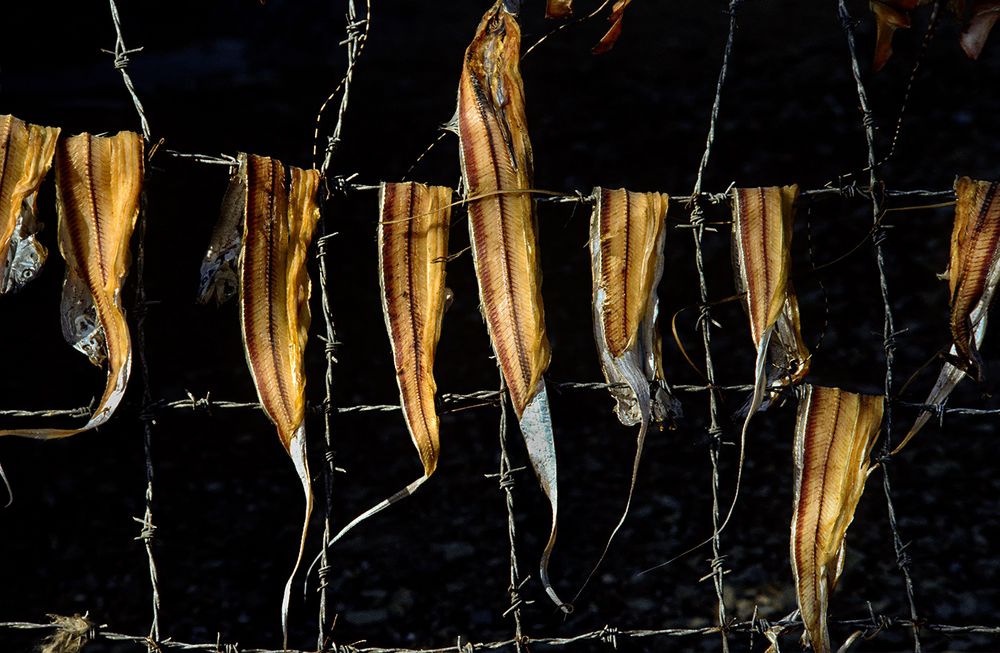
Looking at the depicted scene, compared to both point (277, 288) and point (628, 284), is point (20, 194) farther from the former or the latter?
point (628, 284)

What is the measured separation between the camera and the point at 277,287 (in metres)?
1.48

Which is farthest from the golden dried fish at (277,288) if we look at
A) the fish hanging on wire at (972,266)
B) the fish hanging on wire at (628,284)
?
the fish hanging on wire at (972,266)

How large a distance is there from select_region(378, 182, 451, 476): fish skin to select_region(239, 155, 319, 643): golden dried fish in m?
0.12

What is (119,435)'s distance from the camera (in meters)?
3.95

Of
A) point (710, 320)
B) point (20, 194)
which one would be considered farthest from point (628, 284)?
point (20, 194)

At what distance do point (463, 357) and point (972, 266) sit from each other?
2.66 meters

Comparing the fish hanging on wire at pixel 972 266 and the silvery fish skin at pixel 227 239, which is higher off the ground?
the silvery fish skin at pixel 227 239

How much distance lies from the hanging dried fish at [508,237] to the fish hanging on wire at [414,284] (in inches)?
2.4

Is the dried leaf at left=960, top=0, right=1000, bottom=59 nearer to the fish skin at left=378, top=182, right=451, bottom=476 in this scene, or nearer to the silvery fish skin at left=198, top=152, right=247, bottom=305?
the fish skin at left=378, top=182, right=451, bottom=476

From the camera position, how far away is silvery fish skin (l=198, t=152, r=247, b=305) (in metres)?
1.47

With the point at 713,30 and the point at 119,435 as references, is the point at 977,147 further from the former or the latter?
the point at 119,435

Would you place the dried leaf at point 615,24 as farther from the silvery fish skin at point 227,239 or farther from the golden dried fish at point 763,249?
the silvery fish skin at point 227,239

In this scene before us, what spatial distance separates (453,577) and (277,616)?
651 mm

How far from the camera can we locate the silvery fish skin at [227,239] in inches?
57.8
